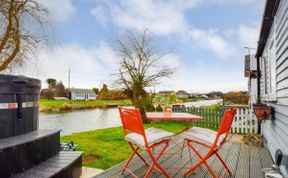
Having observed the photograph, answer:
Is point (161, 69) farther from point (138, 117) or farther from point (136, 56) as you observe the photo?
point (138, 117)

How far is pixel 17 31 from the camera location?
671cm

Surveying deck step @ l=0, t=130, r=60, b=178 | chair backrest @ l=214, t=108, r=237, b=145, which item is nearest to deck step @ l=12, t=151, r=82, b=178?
deck step @ l=0, t=130, r=60, b=178

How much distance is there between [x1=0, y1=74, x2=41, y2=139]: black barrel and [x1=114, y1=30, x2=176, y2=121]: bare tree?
897cm

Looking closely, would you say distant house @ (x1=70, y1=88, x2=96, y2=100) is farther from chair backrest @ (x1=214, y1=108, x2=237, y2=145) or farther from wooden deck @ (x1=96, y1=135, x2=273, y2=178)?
→ chair backrest @ (x1=214, y1=108, x2=237, y2=145)

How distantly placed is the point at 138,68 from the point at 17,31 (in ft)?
23.8

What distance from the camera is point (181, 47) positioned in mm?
16594

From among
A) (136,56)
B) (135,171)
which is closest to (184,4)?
(136,56)

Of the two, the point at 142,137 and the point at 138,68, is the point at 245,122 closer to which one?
the point at 138,68

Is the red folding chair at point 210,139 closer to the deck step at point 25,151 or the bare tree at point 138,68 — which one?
the deck step at point 25,151

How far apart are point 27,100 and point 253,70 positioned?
8.92 meters

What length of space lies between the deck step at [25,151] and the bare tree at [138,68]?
903cm

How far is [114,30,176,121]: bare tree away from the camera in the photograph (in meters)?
13.2

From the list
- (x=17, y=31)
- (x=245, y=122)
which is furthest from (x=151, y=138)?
(x=245, y=122)

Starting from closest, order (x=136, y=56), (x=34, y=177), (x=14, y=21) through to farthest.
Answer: (x=34, y=177) < (x=14, y=21) < (x=136, y=56)
